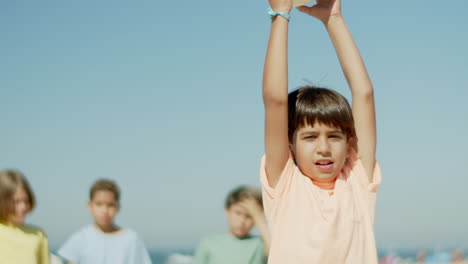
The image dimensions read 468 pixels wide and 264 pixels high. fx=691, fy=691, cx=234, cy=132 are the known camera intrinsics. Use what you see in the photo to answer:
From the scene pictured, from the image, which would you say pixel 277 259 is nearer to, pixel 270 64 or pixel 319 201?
pixel 319 201

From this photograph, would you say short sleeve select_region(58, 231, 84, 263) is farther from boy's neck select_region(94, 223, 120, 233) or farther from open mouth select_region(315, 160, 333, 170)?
open mouth select_region(315, 160, 333, 170)

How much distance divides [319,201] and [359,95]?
60 cm

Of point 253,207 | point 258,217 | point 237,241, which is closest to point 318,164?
point 258,217

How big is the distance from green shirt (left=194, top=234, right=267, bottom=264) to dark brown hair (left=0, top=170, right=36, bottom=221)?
5.83 ft

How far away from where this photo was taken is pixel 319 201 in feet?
10.8

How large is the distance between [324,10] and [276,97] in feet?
2.56

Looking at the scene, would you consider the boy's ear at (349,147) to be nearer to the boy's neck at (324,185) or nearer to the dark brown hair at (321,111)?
the dark brown hair at (321,111)

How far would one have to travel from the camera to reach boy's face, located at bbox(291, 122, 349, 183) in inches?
130

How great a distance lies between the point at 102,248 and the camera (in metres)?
7.31

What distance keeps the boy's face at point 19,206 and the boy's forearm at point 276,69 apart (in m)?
4.22

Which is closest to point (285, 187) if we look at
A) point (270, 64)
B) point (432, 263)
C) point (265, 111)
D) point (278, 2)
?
point (265, 111)

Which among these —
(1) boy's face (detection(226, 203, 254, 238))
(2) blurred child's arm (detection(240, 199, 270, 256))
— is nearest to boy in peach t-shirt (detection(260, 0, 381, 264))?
(2) blurred child's arm (detection(240, 199, 270, 256))

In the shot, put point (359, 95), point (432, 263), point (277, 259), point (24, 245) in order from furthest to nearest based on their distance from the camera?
point (432, 263)
point (24, 245)
point (359, 95)
point (277, 259)

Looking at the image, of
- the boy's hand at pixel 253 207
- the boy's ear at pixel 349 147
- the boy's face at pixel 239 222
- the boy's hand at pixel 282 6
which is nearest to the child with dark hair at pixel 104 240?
the boy's face at pixel 239 222
